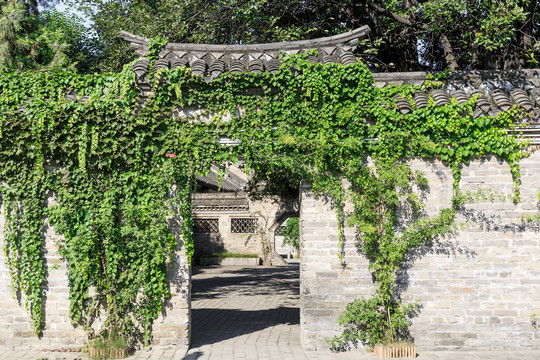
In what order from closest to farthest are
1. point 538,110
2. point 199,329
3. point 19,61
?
point 538,110
point 199,329
point 19,61

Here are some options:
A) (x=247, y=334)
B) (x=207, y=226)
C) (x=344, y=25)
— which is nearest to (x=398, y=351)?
(x=247, y=334)

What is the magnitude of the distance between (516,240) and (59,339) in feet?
22.2

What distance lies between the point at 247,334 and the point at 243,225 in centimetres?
1818

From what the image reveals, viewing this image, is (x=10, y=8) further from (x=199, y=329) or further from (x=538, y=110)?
(x=538, y=110)

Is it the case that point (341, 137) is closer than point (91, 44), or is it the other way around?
point (341, 137)

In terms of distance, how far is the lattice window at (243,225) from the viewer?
26.2m

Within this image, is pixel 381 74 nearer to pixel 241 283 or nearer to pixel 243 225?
pixel 241 283

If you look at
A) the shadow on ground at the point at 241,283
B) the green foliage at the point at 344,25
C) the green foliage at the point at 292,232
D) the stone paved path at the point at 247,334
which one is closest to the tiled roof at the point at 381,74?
the green foliage at the point at 344,25

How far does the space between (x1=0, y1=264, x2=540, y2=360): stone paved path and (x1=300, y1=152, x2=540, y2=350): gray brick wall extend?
0.30m

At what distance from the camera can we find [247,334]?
27.1ft

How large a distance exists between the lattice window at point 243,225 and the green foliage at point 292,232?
21.3ft

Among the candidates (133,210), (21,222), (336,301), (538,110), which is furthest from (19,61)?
(538,110)

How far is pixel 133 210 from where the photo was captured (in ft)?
23.0

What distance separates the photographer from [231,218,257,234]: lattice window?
26.2m
